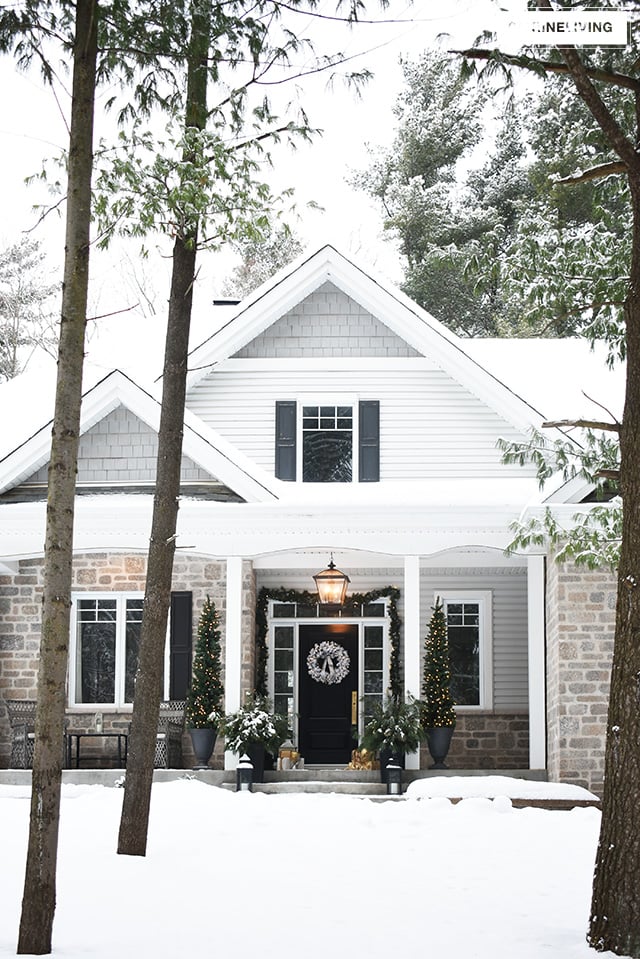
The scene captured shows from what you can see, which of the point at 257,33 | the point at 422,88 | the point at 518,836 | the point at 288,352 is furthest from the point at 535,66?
the point at 422,88

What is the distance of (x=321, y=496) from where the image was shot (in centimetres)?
1478

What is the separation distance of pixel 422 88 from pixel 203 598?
59.6 feet

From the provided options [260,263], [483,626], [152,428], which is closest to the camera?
[152,428]

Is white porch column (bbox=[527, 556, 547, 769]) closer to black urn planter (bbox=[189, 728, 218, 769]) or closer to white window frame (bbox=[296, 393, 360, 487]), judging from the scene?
white window frame (bbox=[296, 393, 360, 487])

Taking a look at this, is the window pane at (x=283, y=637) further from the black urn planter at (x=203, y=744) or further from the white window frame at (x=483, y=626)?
the black urn planter at (x=203, y=744)

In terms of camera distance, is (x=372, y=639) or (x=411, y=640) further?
(x=372, y=639)

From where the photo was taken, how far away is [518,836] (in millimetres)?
9570

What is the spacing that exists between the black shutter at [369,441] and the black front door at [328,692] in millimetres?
2068

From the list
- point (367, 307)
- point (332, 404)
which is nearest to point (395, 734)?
point (332, 404)

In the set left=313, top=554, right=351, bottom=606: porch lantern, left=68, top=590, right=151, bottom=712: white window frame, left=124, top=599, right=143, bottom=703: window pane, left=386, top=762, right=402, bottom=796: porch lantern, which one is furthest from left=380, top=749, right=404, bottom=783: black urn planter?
left=124, top=599, right=143, bottom=703: window pane

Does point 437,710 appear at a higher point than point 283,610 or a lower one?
lower

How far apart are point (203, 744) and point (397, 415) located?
185 inches

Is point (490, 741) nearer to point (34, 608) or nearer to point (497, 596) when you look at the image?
point (497, 596)

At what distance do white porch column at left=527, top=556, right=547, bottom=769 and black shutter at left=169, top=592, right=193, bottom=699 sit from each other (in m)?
4.05
